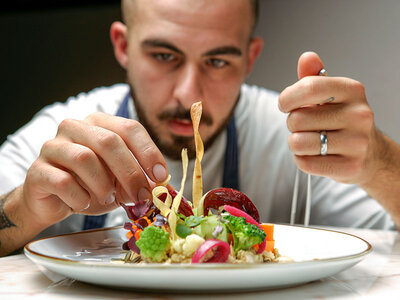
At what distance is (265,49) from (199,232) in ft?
9.89

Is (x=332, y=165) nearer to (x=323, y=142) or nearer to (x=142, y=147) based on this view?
(x=323, y=142)

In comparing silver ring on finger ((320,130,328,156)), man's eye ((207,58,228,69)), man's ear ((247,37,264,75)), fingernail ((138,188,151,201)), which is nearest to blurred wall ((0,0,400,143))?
man's ear ((247,37,264,75))

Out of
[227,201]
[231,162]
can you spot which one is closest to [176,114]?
[231,162]

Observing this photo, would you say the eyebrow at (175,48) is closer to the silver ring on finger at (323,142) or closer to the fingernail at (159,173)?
the silver ring on finger at (323,142)

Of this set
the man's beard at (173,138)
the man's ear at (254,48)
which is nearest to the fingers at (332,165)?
the man's beard at (173,138)

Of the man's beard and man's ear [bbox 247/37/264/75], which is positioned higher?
man's ear [bbox 247/37/264/75]

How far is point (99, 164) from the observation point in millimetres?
894

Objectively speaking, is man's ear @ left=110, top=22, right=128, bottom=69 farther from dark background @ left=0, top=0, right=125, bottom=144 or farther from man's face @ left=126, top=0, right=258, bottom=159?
dark background @ left=0, top=0, right=125, bottom=144

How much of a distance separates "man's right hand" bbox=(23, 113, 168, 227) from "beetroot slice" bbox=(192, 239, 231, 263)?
0.26m

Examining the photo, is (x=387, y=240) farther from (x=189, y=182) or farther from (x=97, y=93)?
(x=97, y=93)

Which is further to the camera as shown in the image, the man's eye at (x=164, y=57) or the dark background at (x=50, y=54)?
the dark background at (x=50, y=54)

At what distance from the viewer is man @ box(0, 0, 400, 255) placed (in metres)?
0.91

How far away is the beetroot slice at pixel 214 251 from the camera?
0.61 m

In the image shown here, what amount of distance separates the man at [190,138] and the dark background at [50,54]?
1.67 metres
